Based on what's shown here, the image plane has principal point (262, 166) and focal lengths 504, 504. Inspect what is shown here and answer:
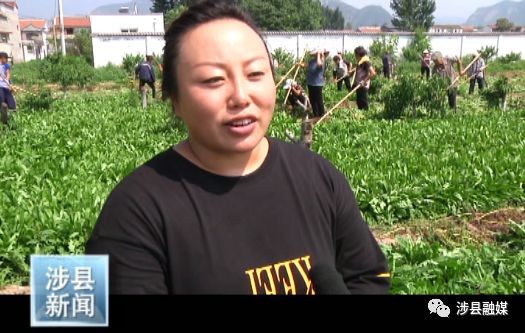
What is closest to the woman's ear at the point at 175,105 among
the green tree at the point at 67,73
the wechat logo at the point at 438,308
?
the wechat logo at the point at 438,308

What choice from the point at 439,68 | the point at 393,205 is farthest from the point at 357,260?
the point at 439,68

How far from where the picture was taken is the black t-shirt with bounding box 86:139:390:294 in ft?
4.03

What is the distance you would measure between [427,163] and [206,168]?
19.5 ft

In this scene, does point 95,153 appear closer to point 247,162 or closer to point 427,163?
point 427,163

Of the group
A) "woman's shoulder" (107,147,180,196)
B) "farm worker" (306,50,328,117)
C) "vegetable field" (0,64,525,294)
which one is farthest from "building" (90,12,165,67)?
"woman's shoulder" (107,147,180,196)

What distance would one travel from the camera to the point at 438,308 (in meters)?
1.37

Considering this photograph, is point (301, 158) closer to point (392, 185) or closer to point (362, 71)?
point (392, 185)

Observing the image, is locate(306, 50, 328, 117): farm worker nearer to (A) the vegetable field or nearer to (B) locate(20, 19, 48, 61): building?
(A) the vegetable field

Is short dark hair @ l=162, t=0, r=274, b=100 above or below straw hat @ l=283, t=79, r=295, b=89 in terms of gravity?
above

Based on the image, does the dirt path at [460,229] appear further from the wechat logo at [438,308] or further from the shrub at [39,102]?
the shrub at [39,102]

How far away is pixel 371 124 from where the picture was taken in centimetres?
1009

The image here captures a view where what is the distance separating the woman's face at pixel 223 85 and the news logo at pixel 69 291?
41 centimetres

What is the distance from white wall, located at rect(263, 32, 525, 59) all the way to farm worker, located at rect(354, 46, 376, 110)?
64.6 feet

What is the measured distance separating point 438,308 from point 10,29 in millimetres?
71689
